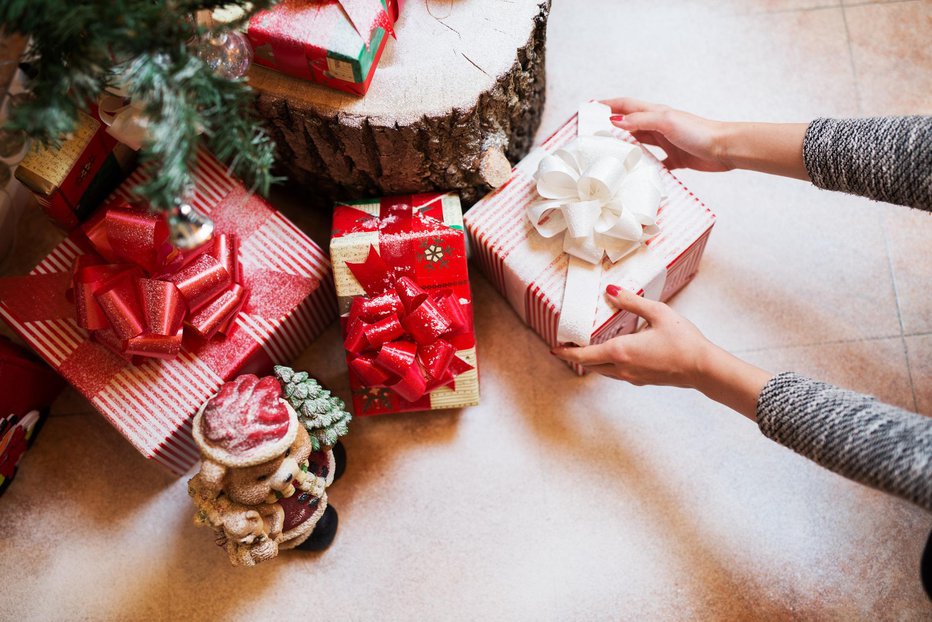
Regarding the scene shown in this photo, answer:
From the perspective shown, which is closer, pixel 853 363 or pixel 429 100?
pixel 429 100

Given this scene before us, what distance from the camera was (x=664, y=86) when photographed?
1.59 meters

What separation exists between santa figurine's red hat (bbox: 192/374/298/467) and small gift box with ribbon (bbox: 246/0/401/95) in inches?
19.7

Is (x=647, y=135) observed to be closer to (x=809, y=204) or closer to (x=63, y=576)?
(x=809, y=204)

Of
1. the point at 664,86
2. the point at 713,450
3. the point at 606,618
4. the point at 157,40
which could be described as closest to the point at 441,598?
the point at 606,618

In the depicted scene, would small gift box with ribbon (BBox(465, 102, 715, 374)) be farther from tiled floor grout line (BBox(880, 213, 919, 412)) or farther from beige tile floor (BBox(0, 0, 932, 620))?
tiled floor grout line (BBox(880, 213, 919, 412))

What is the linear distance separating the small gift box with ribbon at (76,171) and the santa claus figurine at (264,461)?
0.44m

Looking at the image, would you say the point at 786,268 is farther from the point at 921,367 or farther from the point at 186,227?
the point at 186,227

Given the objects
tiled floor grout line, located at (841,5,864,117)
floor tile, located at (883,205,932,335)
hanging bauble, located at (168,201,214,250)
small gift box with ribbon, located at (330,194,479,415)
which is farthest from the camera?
tiled floor grout line, located at (841,5,864,117)

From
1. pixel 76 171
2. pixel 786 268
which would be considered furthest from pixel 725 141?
pixel 76 171

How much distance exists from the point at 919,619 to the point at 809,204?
81 cm

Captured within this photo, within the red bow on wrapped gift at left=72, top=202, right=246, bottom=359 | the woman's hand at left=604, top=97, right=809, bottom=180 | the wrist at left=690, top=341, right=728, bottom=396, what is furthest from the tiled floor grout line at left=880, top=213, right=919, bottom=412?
the red bow on wrapped gift at left=72, top=202, right=246, bottom=359

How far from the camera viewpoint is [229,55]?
3.57 ft

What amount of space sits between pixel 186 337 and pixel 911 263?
4.64ft

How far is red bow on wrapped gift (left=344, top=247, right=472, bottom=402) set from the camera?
1.22 meters
